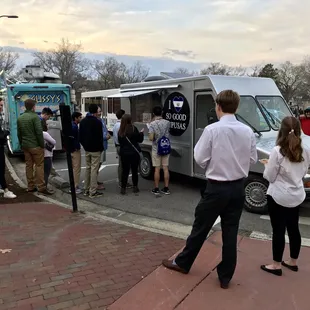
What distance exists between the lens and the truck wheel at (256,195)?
632cm

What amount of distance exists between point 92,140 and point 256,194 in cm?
328

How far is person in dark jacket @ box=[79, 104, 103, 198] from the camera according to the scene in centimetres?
724

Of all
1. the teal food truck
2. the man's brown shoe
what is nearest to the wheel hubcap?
the man's brown shoe

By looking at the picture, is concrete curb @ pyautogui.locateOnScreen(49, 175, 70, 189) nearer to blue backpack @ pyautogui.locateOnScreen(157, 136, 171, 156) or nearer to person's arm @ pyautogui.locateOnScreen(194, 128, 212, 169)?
blue backpack @ pyautogui.locateOnScreen(157, 136, 171, 156)

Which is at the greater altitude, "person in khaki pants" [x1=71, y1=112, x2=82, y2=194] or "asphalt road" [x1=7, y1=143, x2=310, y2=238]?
"person in khaki pants" [x1=71, y1=112, x2=82, y2=194]

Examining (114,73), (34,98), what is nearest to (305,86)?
(114,73)

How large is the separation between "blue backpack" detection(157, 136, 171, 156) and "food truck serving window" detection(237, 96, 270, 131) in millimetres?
Answer: 1617

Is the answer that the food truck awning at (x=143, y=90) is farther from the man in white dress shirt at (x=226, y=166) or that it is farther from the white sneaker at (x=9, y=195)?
the man in white dress shirt at (x=226, y=166)

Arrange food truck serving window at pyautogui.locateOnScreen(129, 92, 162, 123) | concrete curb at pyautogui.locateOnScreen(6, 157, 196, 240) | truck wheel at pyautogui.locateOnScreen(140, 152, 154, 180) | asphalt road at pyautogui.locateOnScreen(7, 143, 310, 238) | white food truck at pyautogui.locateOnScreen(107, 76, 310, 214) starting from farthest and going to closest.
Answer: truck wheel at pyautogui.locateOnScreen(140, 152, 154, 180), food truck serving window at pyautogui.locateOnScreen(129, 92, 162, 123), white food truck at pyautogui.locateOnScreen(107, 76, 310, 214), asphalt road at pyautogui.locateOnScreen(7, 143, 310, 238), concrete curb at pyautogui.locateOnScreen(6, 157, 196, 240)

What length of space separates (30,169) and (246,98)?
15.1ft

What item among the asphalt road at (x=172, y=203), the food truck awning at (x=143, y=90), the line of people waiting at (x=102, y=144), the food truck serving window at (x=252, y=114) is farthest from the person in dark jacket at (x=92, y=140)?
the food truck serving window at (x=252, y=114)

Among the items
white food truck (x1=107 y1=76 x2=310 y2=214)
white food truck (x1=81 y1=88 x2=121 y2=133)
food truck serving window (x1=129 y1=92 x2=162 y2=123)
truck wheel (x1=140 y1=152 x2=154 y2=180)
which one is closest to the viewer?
white food truck (x1=107 y1=76 x2=310 y2=214)

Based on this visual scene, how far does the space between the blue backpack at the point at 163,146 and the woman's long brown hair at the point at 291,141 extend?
409 centimetres

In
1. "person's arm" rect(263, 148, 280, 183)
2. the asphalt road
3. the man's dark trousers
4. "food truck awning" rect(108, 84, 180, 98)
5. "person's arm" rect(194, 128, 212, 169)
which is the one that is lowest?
the asphalt road
